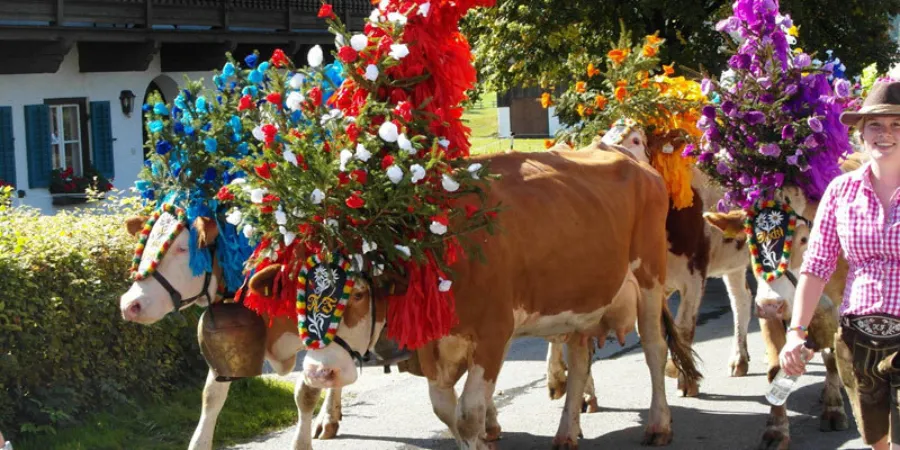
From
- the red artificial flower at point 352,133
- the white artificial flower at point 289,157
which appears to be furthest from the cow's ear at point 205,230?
the red artificial flower at point 352,133

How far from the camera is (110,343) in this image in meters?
8.56

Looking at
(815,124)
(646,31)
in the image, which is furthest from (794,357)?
(646,31)

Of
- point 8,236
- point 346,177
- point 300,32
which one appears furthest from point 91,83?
point 346,177

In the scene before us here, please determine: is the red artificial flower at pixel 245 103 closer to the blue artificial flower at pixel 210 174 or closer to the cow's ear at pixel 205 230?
the blue artificial flower at pixel 210 174

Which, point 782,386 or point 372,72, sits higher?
point 372,72

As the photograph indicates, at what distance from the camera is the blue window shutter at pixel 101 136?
2067cm

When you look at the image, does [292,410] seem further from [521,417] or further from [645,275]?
[645,275]

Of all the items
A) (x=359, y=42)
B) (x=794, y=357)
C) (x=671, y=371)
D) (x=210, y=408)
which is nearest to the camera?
(x=794, y=357)

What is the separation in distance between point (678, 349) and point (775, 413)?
123cm

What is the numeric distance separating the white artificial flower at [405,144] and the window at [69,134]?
50.0 feet

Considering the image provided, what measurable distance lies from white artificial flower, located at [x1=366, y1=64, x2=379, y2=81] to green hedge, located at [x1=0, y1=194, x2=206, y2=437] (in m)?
2.91

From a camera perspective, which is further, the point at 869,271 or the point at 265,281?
the point at 265,281

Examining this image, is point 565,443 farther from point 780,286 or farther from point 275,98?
point 275,98

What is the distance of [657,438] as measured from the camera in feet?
26.7
